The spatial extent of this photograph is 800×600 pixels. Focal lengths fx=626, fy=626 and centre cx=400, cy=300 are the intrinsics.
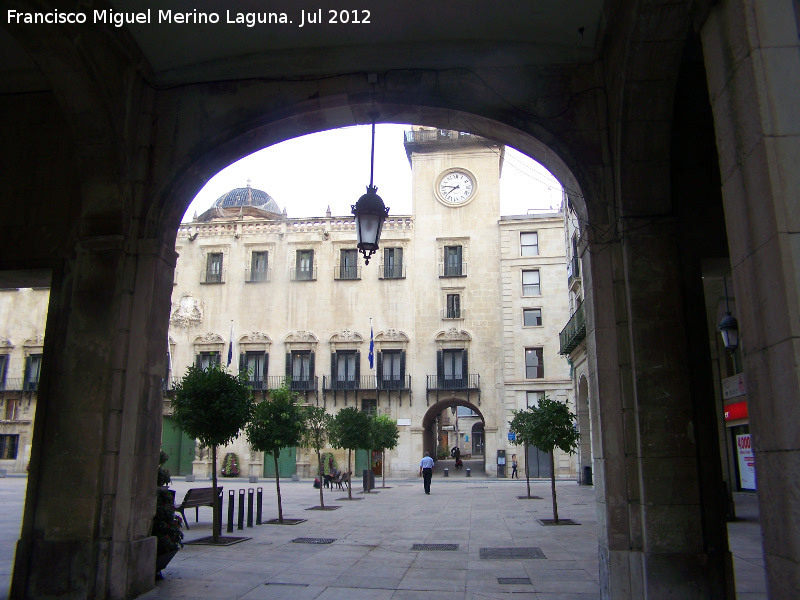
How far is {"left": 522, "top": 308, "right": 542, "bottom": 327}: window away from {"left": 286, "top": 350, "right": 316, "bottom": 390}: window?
42.1 ft

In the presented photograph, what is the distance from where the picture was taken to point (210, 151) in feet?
24.8

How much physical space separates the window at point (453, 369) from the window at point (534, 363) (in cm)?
361

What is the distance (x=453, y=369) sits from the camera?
37062 mm

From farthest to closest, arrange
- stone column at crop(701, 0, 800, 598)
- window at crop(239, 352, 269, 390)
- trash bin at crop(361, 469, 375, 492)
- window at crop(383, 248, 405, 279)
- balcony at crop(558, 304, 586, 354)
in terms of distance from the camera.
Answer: window at crop(383, 248, 405, 279) < window at crop(239, 352, 269, 390) < trash bin at crop(361, 469, 375, 492) < balcony at crop(558, 304, 586, 354) < stone column at crop(701, 0, 800, 598)

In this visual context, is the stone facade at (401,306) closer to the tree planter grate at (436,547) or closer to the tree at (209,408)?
the tree at (209,408)

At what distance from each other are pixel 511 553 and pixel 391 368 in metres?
27.3

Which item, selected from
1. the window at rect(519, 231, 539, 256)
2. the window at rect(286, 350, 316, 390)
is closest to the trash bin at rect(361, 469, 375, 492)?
the window at rect(286, 350, 316, 390)

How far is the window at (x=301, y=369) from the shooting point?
1467 inches

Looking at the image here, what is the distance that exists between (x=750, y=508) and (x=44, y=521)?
1631 centimetres

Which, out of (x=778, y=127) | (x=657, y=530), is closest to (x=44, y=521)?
(x=657, y=530)

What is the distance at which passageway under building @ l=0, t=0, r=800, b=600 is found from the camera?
6.09 metres

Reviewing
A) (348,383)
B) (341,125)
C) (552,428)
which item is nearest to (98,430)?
(341,125)

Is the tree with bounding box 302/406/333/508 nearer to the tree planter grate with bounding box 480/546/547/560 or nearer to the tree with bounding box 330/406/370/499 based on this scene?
the tree with bounding box 330/406/370/499

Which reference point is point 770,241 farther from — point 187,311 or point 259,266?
point 187,311
